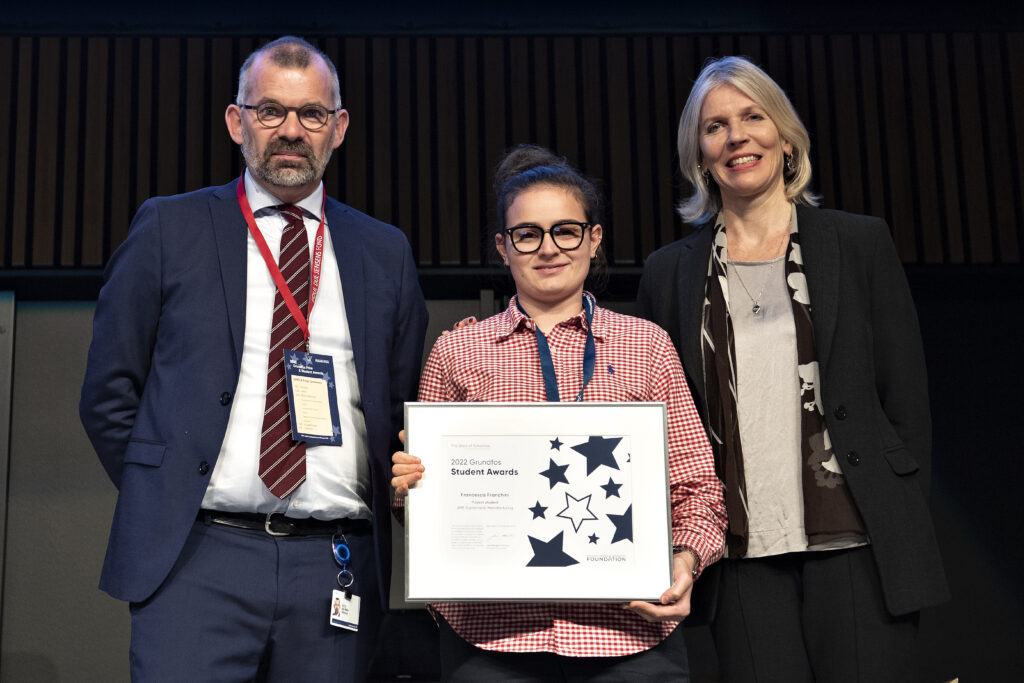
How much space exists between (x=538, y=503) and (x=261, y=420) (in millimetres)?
602

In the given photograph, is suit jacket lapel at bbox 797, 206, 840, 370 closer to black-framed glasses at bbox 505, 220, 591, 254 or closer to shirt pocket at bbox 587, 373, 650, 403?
shirt pocket at bbox 587, 373, 650, 403

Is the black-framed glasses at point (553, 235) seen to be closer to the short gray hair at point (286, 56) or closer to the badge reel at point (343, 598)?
the short gray hair at point (286, 56)

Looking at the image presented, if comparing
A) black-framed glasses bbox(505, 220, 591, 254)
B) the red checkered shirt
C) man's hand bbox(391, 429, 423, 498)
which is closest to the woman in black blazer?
the red checkered shirt

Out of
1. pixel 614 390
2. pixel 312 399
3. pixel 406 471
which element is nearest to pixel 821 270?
pixel 614 390

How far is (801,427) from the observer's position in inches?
81.9

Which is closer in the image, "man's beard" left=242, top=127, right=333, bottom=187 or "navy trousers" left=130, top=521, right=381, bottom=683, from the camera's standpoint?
"navy trousers" left=130, top=521, right=381, bottom=683

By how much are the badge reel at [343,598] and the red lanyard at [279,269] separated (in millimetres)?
430

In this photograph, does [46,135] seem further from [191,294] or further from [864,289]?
[864,289]

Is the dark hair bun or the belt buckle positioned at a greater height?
the dark hair bun

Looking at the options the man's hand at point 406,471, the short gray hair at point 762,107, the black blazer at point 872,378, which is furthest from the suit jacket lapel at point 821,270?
the man's hand at point 406,471

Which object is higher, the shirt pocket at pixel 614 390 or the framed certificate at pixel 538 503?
the shirt pocket at pixel 614 390

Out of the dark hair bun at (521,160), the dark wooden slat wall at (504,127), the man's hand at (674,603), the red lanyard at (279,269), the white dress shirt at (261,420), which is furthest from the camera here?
the dark wooden slat wall at (504,127)

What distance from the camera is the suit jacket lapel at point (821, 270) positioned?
82.8 inches

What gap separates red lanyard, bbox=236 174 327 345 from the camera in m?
2.05
